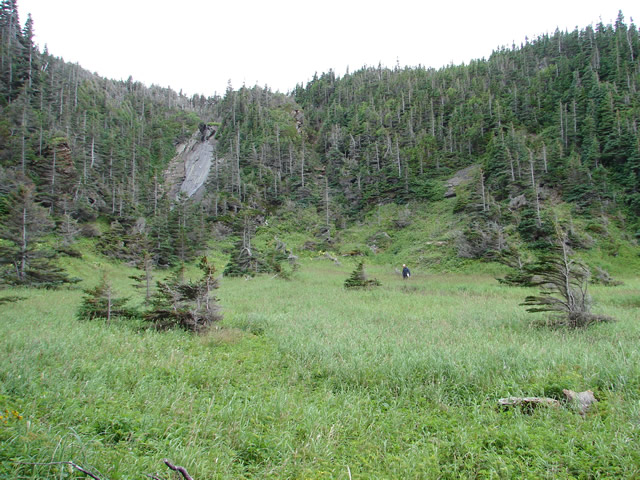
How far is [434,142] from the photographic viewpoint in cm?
6706

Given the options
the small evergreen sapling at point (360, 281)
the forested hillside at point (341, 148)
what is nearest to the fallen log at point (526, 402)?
the small evergreen sapling at point (360, 281)

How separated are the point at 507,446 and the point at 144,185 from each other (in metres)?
75.2

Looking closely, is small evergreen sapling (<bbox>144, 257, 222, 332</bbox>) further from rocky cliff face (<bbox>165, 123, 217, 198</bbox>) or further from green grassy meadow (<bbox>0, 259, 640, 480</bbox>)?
rocky cliff face (<bbox>165, 123, 217, 198</bbox>)

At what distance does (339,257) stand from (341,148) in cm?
3998

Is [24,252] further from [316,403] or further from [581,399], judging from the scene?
[581,399]

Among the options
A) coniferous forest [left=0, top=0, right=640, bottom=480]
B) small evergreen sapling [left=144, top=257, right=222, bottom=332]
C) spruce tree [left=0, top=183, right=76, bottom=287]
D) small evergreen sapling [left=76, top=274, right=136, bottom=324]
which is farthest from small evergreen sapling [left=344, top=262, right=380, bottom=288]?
spruce tree [left=0, top=183, right=76, bottom=287]

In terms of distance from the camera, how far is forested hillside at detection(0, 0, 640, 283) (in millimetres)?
38125

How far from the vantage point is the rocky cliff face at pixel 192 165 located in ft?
239

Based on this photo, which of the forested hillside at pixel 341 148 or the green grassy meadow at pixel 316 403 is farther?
the forested hillside at pixel 341 148

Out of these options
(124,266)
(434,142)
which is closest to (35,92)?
(124,266)

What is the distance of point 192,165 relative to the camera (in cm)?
8006

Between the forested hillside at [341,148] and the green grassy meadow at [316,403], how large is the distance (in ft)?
75.4

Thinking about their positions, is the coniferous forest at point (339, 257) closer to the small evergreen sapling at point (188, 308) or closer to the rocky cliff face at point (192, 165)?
the small evergreen sapling at point (188, 308)

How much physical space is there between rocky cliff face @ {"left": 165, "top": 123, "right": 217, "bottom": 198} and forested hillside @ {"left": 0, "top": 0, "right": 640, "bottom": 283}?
A: 2601mm
